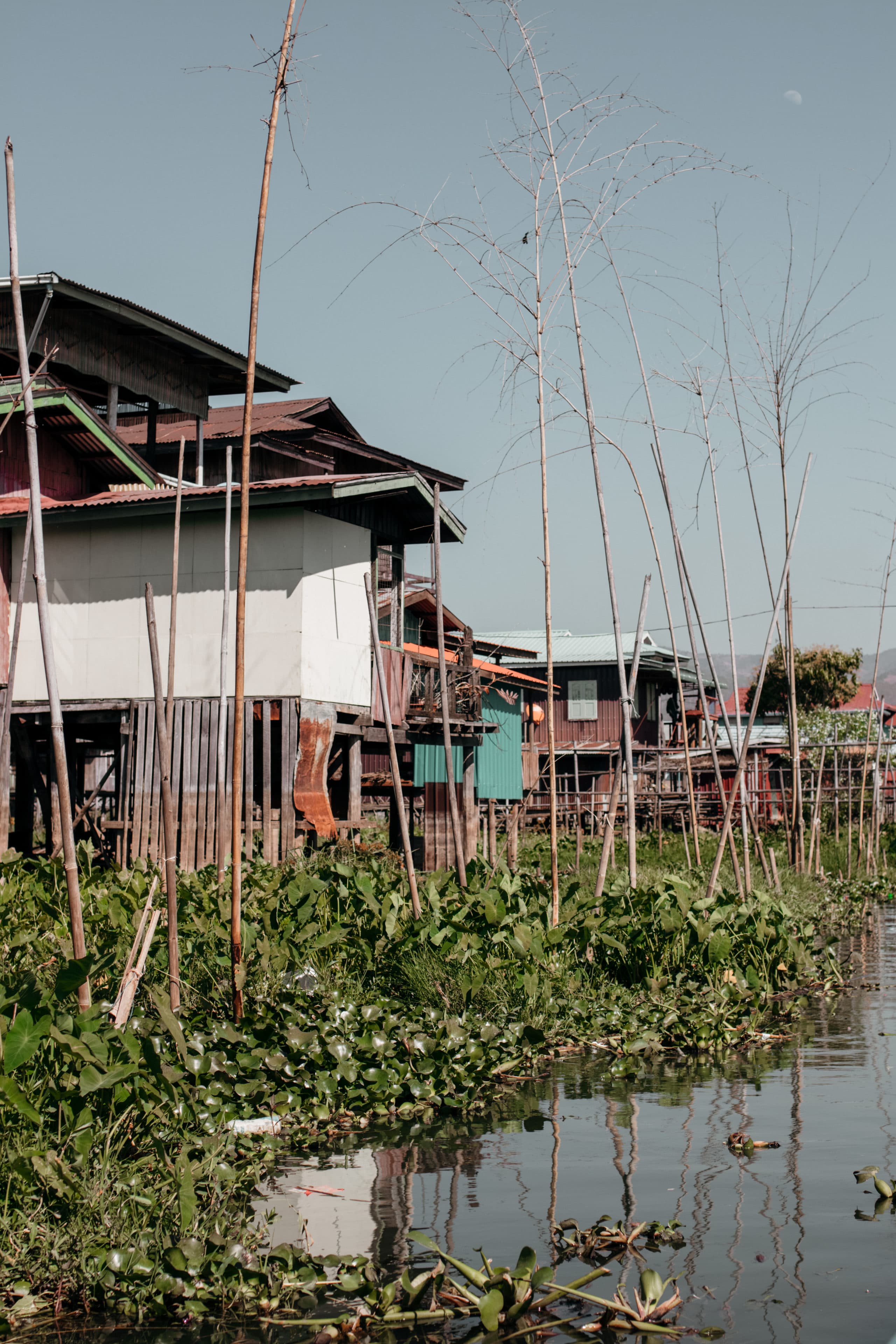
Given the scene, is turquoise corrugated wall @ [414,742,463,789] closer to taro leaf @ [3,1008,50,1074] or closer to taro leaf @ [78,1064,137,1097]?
taro leaf @ [78,1064,137,1097]

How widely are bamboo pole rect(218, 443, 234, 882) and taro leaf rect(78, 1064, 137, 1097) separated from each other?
3984mm

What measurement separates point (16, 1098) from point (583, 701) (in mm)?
34006

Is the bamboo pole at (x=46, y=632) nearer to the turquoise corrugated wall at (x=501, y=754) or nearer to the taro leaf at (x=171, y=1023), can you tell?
the taro leaf at (x=171, y=1023)

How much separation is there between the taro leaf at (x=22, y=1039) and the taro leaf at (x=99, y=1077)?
7.1 inches

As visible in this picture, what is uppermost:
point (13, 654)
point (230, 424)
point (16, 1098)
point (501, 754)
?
point (230, 424)

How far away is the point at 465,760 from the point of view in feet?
68.6

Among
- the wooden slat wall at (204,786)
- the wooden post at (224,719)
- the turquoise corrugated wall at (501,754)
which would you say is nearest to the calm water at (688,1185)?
the wooden post at (224,719)

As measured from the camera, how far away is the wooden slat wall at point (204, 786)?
547 inches

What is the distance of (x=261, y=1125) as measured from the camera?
5.28m

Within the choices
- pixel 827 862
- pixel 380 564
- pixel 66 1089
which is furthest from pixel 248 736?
pixel 66 1089

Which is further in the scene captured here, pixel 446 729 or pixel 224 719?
pixel 224 719

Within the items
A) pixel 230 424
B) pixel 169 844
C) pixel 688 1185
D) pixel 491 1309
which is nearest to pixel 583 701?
pixel 230 424

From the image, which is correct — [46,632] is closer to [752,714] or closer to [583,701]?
[752,714]

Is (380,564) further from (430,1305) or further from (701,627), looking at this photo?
(430,1305)
